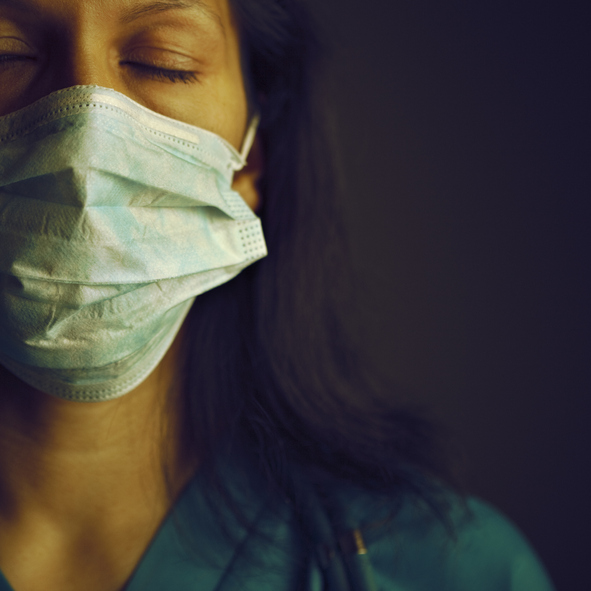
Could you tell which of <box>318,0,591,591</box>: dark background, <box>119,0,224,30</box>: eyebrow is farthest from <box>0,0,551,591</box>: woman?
<box>318,0,591,591</box>: dark background

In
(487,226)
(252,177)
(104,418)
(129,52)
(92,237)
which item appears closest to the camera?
(92,237)

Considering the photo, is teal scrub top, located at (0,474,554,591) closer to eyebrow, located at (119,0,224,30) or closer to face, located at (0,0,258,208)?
face, located at (0,0,258,208)

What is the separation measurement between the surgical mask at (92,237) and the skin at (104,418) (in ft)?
0.22

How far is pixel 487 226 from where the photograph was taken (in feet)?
5.13

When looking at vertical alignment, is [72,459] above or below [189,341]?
below

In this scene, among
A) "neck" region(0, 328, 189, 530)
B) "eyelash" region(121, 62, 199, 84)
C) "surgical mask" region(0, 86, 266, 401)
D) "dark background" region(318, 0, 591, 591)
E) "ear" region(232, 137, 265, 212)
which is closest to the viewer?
"surgical mask" region(0, 86, 266, 401)

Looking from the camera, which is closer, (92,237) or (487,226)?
(92,237)

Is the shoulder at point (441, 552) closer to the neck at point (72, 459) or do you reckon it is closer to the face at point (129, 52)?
the neck at point (72, 459)

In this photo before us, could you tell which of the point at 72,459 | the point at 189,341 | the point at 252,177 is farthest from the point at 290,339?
the point at 72,459

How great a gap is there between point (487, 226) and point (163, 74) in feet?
3.40

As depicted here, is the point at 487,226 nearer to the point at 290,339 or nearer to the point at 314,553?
the point at 290,339

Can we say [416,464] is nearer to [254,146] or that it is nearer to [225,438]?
[225,438]

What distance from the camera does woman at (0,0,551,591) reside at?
28.2 inches

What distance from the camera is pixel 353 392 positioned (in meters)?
1.25
